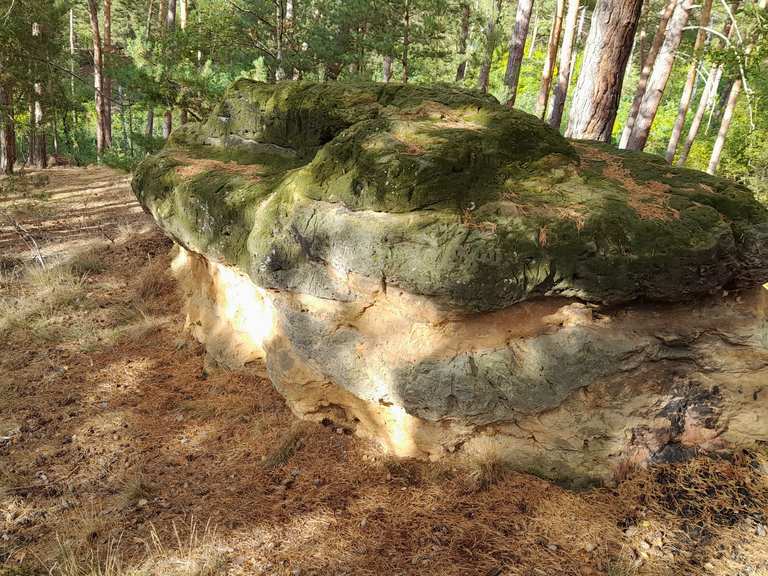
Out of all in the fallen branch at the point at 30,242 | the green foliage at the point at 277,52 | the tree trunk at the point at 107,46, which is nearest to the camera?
the fallen branch at the point at 30,242

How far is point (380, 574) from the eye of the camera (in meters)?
3.19

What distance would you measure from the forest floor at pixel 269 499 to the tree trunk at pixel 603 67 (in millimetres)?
4454

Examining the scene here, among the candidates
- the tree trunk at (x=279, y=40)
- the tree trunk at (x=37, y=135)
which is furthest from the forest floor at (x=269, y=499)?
the tree trunk at (x=37, y=135)

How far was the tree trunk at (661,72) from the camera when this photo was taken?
28.2ft

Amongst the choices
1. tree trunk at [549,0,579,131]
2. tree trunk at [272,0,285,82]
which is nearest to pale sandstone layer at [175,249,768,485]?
tree trunk at [549,0,579,131]

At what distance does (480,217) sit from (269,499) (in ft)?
9.64

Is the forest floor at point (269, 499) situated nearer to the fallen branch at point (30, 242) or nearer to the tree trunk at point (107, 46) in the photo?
the fallen branch at point (30, 242)

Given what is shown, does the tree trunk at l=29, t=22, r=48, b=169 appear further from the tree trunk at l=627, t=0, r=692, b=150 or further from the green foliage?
the tree trunk at l=627, t=0, r=692, b=150

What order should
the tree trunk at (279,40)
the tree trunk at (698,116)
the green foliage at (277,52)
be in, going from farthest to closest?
1. the tree trunk at (698,116)
2. the tree trunk at (279,40)
3. the green foliage at (277,52)

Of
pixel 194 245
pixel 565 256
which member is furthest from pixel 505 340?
pixel 194 245

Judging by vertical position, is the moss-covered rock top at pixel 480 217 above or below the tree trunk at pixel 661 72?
below

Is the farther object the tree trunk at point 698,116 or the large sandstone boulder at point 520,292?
the tree trunk at point 698,116

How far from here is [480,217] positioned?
3.68m

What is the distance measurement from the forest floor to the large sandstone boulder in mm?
356
